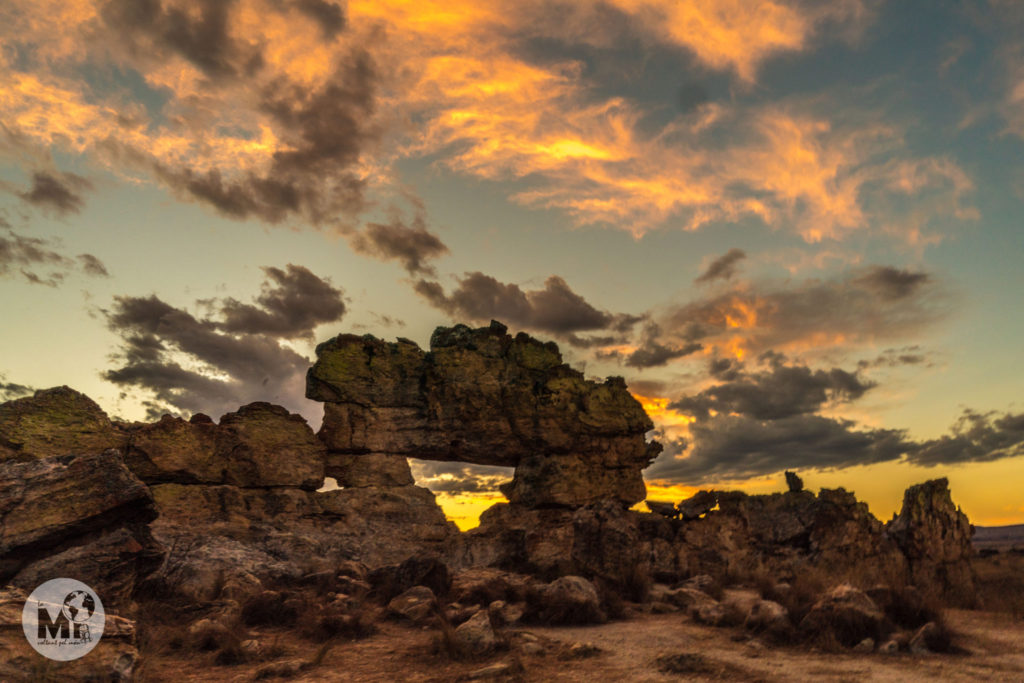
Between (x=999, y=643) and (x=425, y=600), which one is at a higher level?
(x=425, y=600)

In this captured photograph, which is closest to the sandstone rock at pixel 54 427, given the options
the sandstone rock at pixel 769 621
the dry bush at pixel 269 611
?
the dry bush at pixel 269 611

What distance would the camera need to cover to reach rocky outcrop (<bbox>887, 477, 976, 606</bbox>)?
12.5 meters

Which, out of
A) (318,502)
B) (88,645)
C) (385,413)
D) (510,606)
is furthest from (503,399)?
(88,645)

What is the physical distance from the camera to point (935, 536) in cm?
1336

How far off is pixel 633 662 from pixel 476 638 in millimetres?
1911

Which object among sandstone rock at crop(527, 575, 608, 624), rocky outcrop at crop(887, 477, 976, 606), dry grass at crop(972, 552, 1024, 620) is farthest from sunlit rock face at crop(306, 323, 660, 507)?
sandstone rock at crop(527, 575, 608, 624)

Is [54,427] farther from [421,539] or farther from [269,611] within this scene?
[269,611]

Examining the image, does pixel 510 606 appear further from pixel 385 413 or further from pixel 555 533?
pixel 385 413

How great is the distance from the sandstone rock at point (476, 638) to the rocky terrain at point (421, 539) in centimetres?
2

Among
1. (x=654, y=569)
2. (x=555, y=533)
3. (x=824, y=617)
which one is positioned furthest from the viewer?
(x=555, y=533)

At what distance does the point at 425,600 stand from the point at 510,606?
143cm

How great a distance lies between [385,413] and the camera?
67.3ft

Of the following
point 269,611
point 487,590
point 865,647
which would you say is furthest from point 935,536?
point 269,611

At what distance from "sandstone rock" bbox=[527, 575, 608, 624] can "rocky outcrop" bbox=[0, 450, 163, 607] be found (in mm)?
5866
